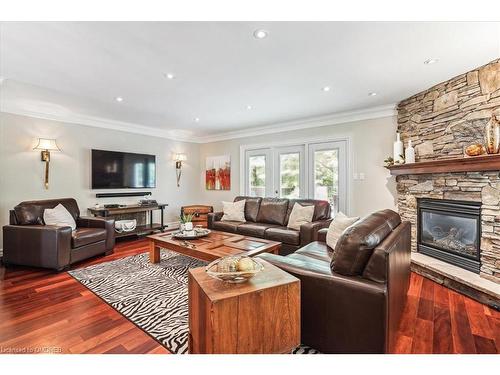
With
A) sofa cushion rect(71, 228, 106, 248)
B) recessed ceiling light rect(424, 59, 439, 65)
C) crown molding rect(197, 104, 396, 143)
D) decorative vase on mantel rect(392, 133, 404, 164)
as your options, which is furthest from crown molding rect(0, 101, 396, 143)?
sofa cushion rect(71, 228, 106, 248)

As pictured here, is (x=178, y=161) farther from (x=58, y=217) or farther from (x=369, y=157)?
(x=369, y=157)

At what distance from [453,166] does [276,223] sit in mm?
2524

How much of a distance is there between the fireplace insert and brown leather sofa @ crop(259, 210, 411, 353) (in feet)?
5.64

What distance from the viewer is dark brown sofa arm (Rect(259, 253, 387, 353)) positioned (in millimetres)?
1403

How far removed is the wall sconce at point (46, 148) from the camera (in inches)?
152

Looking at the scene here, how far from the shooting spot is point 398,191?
3838 mm

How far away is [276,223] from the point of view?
4.30 m

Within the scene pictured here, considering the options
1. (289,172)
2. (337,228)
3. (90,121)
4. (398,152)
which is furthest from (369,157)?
(90,121)

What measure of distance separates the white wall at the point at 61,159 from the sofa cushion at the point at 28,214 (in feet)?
2.36

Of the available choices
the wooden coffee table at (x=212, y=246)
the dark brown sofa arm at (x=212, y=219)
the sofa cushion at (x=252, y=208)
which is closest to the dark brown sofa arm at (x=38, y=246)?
the wooden coffee table at (x=212, y=246)

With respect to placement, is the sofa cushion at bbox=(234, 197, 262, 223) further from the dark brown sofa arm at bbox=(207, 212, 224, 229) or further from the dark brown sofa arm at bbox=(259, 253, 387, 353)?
the dark brown sofa arm at bbox=(259, 253, 387, 353)

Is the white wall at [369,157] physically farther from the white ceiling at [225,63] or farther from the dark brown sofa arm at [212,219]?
the dark brown sofa arm at [212,219]
